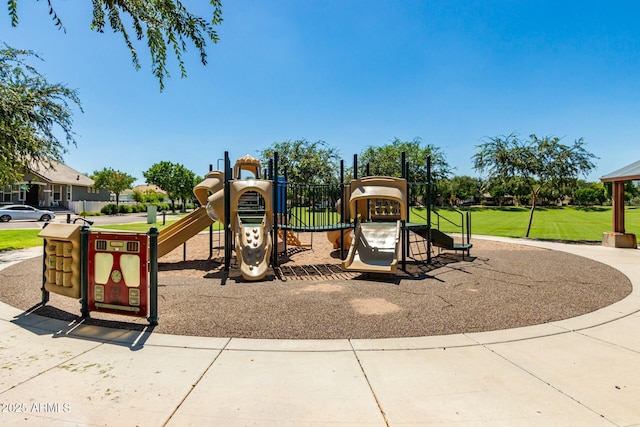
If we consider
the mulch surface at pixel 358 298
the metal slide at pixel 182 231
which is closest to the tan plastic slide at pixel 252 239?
the mulch surface at pixel 358 298

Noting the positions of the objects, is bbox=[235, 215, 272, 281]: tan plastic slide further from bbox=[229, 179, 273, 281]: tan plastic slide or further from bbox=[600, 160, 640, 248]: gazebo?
bbox=[600, 160, 640, 248]: gazebo

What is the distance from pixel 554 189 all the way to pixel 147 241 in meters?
21.1

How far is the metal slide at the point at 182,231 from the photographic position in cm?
989

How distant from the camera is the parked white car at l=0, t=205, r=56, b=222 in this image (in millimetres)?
27328

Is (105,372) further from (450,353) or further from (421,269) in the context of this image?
(421,269)

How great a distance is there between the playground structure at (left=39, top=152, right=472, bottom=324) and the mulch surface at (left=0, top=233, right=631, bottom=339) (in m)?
0.38

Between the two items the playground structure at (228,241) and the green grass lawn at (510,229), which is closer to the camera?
the playground structure at (228,241)

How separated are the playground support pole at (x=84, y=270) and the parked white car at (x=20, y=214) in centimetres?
2972

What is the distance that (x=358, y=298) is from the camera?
6.37 meters

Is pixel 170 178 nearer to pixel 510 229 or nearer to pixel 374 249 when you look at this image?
pixel 510 229

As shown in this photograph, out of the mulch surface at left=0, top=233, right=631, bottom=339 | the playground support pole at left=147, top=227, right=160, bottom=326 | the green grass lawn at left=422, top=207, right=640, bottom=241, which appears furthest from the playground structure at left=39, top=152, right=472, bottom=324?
the green grass lawn at left=422, top=207, right=640, bottom=241

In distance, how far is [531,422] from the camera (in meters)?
2.66

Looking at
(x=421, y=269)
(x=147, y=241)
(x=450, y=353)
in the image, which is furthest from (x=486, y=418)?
(x=421, y=269)

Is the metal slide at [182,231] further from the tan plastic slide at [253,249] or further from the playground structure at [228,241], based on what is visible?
the tan plastic slide at [253,249]
